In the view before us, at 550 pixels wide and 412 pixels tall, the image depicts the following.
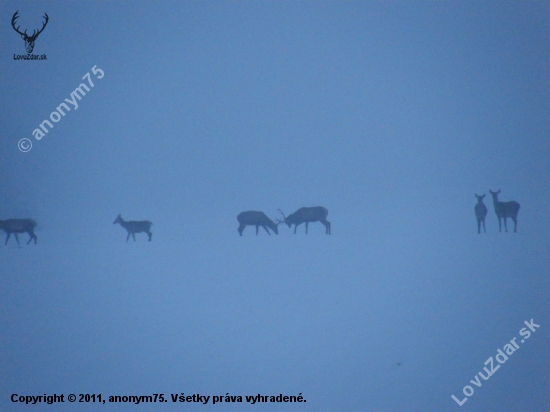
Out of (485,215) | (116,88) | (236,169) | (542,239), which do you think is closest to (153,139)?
(116,88)

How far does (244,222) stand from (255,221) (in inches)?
4.0

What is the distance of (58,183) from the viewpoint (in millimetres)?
4340

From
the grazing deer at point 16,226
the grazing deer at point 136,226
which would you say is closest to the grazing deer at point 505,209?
the grazing deer at point 136,226

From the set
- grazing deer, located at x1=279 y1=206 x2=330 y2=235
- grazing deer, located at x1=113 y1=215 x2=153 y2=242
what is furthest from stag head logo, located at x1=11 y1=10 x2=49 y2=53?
grazing deer, located at x1=279 y1=206 x2=330 y2=235

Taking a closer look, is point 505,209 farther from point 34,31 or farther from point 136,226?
point 34,31

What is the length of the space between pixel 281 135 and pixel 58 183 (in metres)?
2.15

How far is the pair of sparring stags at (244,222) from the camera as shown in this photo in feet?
13.6

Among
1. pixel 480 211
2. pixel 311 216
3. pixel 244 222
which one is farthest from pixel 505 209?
pixel 244 222

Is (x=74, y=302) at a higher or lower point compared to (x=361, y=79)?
lower

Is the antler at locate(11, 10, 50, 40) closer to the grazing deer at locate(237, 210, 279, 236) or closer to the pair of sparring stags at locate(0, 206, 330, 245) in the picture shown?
the pair of sparring stags at locate(0, 206, 330, 245)

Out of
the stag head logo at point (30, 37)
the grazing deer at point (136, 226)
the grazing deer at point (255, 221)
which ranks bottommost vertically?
the grazing deer at point (136, 226)

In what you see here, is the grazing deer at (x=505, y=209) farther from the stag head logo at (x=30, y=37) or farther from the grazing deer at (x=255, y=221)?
the stag head logo at (x=30, y=37)

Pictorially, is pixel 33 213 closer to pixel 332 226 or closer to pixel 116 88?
pixel 116 88

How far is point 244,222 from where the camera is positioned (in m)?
4.27
